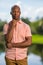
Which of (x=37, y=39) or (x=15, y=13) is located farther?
(x=37, y=39)

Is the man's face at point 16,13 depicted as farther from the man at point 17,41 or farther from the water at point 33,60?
the water at point 33,60

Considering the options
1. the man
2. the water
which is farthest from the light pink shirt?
the water

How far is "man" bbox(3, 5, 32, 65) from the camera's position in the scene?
133 cm

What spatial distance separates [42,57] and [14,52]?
2191 mm

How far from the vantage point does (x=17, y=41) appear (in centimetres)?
133

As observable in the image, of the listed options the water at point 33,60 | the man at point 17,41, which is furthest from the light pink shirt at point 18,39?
the water at point 33,60

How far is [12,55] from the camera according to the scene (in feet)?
4.38

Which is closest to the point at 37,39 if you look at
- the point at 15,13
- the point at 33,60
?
the point at 33,60

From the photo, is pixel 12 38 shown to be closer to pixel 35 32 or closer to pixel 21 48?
pixel 21 48

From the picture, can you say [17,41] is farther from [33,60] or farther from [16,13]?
[33,60]

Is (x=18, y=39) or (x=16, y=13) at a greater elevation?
(x=16, y=13)

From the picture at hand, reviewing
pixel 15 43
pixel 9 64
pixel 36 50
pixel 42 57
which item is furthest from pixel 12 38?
pixel 36 50

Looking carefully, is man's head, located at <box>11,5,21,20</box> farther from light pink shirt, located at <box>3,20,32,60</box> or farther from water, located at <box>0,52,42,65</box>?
water, located at <box>0,52,42,65</box>

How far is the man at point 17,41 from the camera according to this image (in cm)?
133
